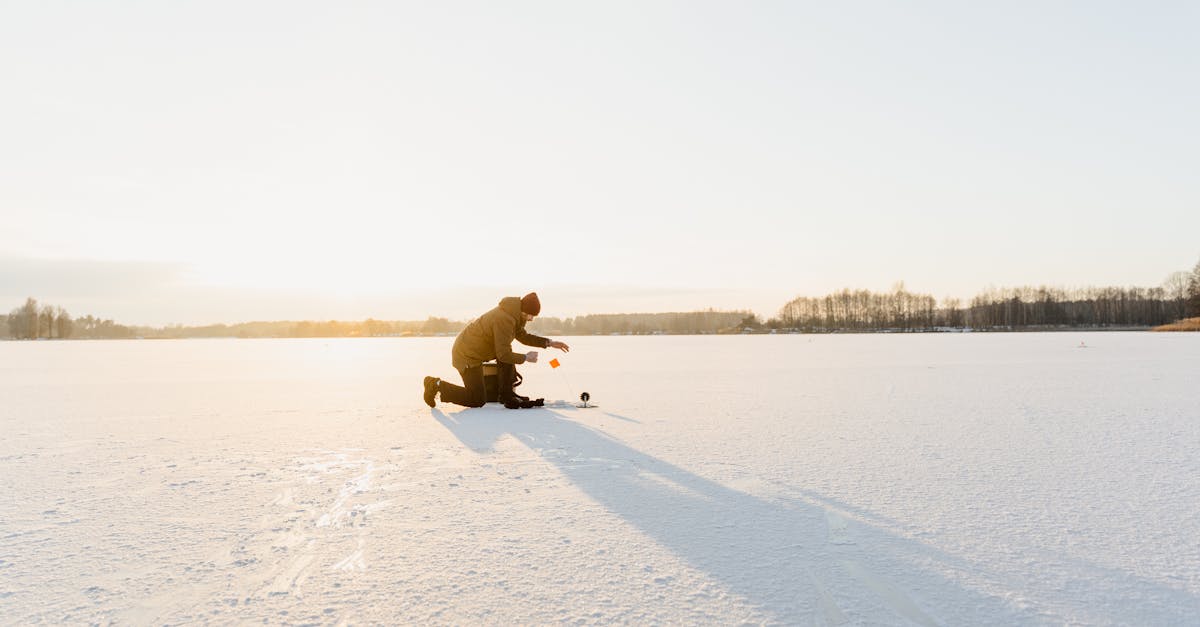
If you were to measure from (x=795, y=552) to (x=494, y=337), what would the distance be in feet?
16.1

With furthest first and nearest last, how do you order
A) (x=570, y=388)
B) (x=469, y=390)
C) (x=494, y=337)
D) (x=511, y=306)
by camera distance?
(x=570, y=388) < (x=469, y=390) < (x=511, y=306) < (x=494, y=337)

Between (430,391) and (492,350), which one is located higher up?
(492,350)

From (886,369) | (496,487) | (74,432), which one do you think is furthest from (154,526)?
(886,369)

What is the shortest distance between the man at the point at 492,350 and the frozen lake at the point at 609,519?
935mm

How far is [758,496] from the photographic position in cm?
327

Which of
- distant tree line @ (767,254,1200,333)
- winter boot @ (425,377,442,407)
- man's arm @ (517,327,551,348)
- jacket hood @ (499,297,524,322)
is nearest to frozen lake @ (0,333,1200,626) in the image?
winter boot @ (425,377,442,407)

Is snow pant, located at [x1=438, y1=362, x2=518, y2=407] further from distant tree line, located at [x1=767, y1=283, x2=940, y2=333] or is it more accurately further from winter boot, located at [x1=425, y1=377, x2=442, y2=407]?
distant tree line, located at [x1=767, y1=283, x2=940, y2=333]

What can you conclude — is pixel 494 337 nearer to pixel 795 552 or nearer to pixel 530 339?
pixel 530 339

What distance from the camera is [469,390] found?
7.25 metres

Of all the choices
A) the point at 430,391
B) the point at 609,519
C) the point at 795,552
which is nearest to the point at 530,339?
the point at 430,391

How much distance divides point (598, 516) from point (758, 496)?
88 centimetres

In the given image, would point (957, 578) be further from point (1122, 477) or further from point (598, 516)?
point (1122, 477)

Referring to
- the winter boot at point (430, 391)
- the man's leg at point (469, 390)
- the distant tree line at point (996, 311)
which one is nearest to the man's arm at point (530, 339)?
the man's leg at point (469, 390)

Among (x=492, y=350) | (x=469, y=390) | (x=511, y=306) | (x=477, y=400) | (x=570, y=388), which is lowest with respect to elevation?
(x=570, y=388)
